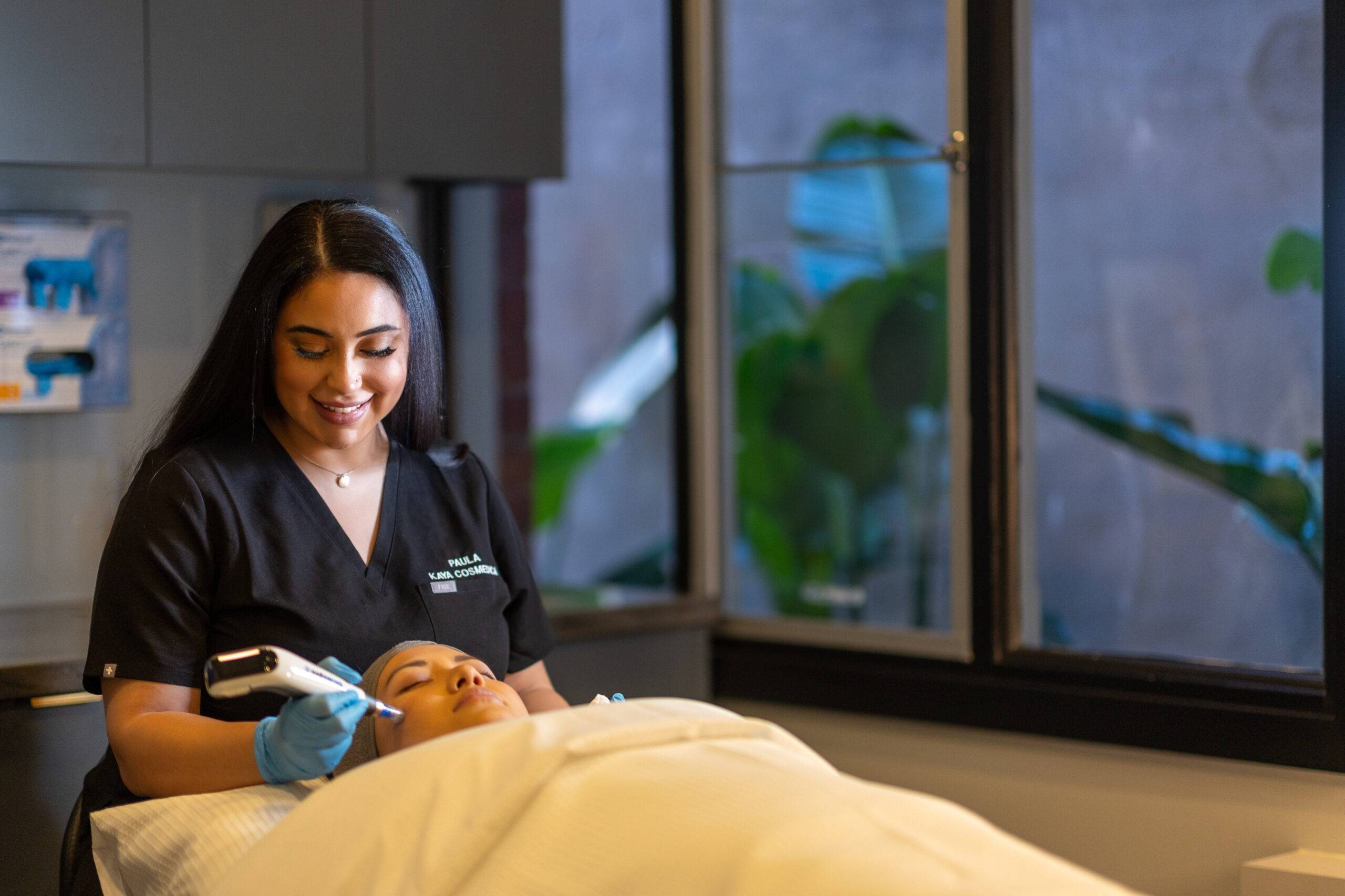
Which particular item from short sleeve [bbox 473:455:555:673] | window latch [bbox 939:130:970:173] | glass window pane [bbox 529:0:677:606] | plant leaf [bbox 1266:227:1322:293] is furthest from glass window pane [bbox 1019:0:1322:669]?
glass window pane [bbox 529:0:677:606]

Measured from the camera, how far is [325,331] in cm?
187

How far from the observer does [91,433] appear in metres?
2.77

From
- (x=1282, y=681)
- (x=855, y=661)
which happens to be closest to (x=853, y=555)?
(x=855, y=661)

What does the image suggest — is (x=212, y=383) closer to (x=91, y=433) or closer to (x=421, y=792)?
(x=421, y=792)

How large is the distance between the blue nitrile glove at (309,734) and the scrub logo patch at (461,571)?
346 mm

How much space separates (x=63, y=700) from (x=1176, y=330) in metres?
2.30

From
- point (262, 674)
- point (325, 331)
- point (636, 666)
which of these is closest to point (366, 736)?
point (262, 674)

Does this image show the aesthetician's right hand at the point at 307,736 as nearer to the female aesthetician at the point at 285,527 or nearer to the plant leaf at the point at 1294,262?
the female aesthetician at the point at 285,527

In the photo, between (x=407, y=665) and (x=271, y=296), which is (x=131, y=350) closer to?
(x=271, y=296)

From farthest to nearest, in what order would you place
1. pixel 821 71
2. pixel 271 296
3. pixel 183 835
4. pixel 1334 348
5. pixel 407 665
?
pixel 821 71 < pixel 1334 348 < pixel 271 296 < pixel 407 665 < pixel 183 835

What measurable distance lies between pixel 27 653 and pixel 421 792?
108cm

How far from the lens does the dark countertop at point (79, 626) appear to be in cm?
215

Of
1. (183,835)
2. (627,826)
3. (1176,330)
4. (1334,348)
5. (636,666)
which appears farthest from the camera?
(1176,330)

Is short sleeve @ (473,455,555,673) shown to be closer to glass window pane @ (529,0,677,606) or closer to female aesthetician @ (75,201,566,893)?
female aesthetician @ (75,201,566,893)
